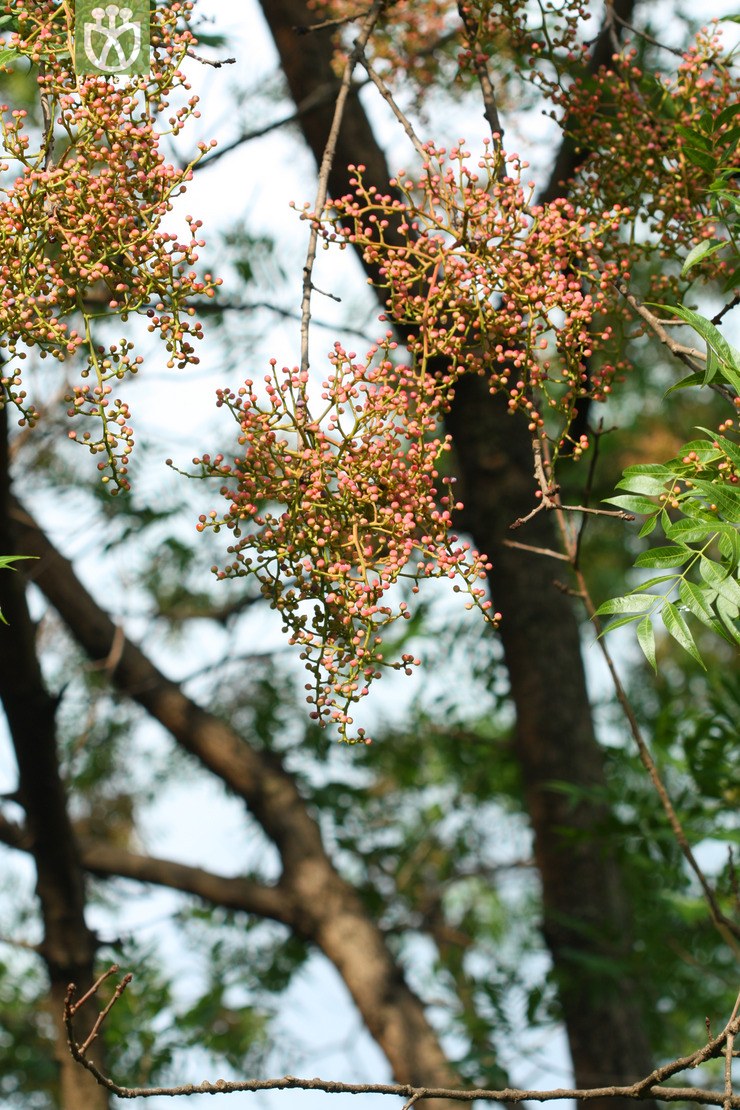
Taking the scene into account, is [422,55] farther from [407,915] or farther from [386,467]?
[407,915]

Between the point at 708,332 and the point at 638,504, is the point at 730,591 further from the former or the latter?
the point at 708,332

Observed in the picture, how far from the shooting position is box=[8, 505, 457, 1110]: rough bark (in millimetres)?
2848

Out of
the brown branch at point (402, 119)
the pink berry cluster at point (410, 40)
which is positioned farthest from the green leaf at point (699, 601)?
the pink berry cluster at point (410, 40)

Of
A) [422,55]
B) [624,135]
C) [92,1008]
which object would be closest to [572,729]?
[92,1008]

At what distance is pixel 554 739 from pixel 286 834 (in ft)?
2.40

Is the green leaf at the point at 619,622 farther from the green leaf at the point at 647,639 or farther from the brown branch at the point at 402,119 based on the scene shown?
the brown branch at the point at 402,119

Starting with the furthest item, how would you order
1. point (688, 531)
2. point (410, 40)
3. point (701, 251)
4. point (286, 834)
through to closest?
point (286, 834), point (410, 40), point (701, 251), point (688, 531)

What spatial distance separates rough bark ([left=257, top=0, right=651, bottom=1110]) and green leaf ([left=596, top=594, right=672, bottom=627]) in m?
1.66

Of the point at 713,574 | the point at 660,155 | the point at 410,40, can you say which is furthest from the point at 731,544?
the point at 410,40

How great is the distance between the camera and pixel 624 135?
1.29m

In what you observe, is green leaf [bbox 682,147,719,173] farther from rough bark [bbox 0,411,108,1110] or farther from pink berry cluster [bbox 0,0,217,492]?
rough bark [bbox 0,411,108,1110]

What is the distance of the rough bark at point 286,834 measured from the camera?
2.85m

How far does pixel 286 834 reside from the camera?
308 cm

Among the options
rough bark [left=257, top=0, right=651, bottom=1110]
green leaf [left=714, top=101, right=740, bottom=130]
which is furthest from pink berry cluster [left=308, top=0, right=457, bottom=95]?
green leaf [left=714, top=101, right=740, bottom=130]
